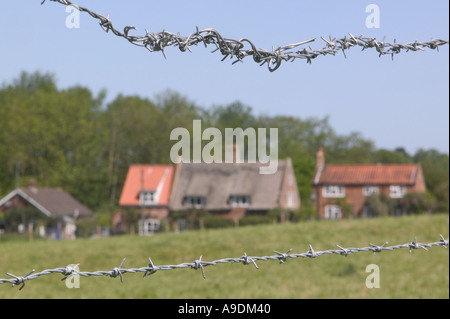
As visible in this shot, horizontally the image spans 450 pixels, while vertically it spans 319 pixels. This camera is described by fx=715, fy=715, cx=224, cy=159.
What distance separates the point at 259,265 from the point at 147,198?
91.0 ft

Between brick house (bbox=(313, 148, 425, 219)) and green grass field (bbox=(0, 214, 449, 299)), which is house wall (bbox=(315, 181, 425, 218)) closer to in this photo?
brick house (bbox=(313, 148, 425, 219))

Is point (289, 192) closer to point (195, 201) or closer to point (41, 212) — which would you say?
point (195, 201)

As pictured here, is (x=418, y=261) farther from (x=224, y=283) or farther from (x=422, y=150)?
(x=422, y=150)

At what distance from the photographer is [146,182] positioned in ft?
152

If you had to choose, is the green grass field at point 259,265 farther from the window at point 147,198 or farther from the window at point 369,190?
the window at point 369,190

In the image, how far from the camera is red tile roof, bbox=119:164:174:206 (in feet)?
149

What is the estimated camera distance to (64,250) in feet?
78.0

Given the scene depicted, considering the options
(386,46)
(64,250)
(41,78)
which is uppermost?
(41,78)

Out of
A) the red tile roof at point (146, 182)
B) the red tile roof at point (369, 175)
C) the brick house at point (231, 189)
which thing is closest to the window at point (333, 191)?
the red tile roof at point (369, 175)

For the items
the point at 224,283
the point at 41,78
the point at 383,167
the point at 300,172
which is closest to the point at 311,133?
the point at 300,172

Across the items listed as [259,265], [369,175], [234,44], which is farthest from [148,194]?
[234,44]

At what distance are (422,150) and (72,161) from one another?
30.8 metres

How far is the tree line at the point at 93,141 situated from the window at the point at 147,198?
2.81 meters

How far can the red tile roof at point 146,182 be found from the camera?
45.5 meters
